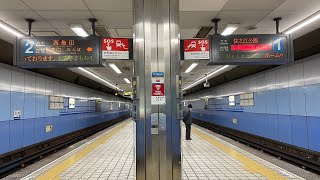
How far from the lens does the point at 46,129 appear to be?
10266 millimetres

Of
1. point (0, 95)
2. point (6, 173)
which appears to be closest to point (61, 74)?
point (0, 95)

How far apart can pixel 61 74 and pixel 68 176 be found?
252 inches

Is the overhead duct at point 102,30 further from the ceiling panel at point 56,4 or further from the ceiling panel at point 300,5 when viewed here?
the ceiling panel at point 300,5

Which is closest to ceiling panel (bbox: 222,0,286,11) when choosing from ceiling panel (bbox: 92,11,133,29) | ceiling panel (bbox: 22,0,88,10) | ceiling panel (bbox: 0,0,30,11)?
ceiling panel (bbox: 92,11,133,29)

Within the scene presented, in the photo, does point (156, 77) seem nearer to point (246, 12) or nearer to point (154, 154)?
point (154, 154)

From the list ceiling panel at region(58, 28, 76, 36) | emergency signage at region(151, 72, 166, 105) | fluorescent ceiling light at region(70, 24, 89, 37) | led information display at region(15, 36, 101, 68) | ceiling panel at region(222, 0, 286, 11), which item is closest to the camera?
emergency signage at region(151, 72, 166, 105)

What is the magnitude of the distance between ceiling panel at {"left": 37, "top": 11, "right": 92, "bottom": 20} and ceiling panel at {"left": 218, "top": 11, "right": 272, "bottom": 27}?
2.72 m

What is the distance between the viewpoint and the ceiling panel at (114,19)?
506 centimetres

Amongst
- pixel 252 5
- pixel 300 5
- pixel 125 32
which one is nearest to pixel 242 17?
pixel 252 5

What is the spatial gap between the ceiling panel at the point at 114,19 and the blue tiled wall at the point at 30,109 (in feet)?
12.6

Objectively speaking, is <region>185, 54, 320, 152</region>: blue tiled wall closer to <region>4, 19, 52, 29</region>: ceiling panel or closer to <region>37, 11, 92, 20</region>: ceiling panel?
<region>37, 11, 92, 20</region>: ceiling panel

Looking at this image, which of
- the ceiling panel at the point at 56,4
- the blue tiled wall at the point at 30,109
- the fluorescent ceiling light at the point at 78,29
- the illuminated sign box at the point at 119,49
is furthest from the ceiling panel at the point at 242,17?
the blue tiled wall at the point at 30,109

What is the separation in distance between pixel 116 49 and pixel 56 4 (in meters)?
1.33

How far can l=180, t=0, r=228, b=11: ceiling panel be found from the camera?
454 centimetres
